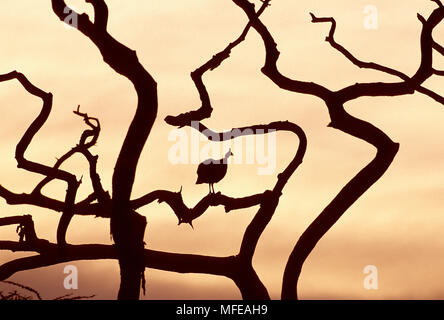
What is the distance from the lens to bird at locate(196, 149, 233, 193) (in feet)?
28.6

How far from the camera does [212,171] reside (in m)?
8.73

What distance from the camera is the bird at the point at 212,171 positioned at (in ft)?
28.6

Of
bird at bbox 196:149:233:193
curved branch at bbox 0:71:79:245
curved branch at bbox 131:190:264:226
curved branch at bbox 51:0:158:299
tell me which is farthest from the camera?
bird at bbox 196:149:233:193

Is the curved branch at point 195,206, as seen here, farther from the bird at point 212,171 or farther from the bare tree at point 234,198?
the bird at point 212,171

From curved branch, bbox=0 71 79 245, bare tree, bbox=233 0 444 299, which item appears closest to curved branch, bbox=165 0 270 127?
bare tree, bbox=233 0 444 299

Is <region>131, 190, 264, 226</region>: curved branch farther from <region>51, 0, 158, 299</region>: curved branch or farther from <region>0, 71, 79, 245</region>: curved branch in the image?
<region>51, 0, 158, 299</region>: curved branch

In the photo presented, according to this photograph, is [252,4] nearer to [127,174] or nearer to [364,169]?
[364,169]

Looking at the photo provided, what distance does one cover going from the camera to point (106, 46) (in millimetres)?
6148

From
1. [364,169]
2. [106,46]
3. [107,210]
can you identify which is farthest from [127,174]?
[364,169]

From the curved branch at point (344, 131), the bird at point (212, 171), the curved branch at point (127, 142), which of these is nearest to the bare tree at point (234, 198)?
the curved branch at point (344, 131)

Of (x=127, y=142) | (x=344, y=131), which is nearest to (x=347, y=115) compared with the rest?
(x=344, y=131)

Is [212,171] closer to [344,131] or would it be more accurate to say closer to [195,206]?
[195,206]
